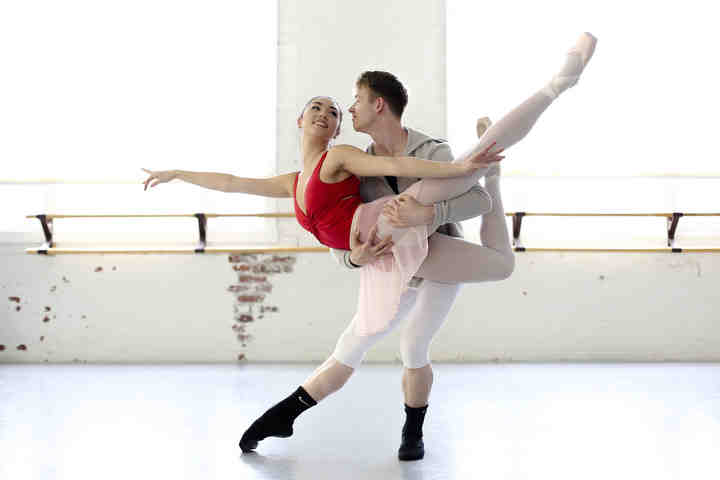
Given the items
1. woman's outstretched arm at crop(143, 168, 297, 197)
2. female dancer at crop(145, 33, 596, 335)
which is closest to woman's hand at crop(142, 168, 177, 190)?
woman's outstretched arm at crop(143, 168, 297, 197)

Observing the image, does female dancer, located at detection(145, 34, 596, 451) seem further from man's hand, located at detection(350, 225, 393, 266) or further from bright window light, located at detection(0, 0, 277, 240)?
bright window light, located at detection(0, 0, 277, 240)

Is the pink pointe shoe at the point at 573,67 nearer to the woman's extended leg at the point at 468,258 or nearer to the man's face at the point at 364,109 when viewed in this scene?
the woman's extended leg at the point at 468,258

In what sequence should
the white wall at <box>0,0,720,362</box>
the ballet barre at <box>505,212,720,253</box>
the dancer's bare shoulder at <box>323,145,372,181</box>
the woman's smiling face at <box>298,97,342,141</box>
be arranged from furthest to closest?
the white wall at <box>0,0,720,362</box>
the ballet barre at <box>505,212,720,253</box>
the woman's smiling face at <box>298,97,342,141</box>
the dancer's bare shoulder at <box>323,145,372,181</box>

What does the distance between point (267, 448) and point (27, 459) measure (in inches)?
33.2

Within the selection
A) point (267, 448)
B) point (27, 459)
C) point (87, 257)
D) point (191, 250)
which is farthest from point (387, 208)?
point (87, 257)

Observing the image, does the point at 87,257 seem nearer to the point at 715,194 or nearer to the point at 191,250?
the point at 191,250

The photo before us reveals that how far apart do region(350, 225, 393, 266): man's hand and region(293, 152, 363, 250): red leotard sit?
43mm

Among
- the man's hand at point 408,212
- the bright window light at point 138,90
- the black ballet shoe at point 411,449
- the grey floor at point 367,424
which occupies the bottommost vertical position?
the grey floor at point 367,424

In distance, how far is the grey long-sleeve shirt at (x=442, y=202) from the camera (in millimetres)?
2332

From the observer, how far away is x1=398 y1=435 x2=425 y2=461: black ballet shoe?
2551 millimetres

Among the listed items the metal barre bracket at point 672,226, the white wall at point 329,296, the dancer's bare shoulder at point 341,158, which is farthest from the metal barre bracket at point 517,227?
the dancer's bare shoulder at point 341,158

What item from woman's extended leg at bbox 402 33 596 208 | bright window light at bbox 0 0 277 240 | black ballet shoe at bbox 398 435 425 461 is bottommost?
black ballet shoe at bbox 398 435 425 461

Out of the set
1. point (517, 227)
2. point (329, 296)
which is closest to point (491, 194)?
point (517, 227)

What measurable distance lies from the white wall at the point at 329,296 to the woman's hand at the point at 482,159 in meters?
A: 2.64
